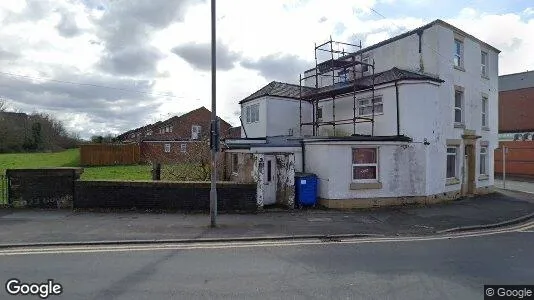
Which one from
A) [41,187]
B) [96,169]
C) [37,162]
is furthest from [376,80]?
[37,162]

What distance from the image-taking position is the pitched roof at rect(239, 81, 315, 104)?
70.3 feet

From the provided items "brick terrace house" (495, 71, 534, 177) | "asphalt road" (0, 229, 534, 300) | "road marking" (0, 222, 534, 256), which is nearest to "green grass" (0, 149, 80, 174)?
"road marking" (0, 222, 534, 256)

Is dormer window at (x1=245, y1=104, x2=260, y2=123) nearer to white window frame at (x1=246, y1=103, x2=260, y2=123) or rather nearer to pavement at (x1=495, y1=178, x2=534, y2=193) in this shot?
white window frame at (x1=246, y1=103, x2=260, y2=123)

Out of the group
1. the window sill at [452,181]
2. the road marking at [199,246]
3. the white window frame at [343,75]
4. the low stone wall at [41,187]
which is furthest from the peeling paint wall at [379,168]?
the low stone wall at [41,187]

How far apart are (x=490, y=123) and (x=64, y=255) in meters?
21.1

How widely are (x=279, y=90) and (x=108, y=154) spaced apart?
64.5 ft

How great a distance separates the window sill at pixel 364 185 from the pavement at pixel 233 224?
1.00 metres

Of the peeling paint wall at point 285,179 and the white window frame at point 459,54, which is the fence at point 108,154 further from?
the white window frame at point 459,54

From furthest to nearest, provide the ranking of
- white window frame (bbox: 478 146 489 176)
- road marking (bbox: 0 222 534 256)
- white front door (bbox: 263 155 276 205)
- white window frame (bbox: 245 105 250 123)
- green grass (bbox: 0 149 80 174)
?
1. green grass (bbox: 0 149 80 174)
2. white window frame (bbox: 245 105 250 123)
3. white window frame (bbox: 478 146 489 176)
4. white front door (bbox: 263 155 276 205)
5. road marking (bbox: 0 222 534 256)

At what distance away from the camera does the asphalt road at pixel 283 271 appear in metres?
5.27

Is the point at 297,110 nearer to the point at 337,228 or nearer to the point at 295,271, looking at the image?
the point at 337,228

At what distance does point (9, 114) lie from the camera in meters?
58.4

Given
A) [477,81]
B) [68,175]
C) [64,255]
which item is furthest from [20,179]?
[477,81]

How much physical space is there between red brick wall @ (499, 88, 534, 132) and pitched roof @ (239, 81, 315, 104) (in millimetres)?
23247
